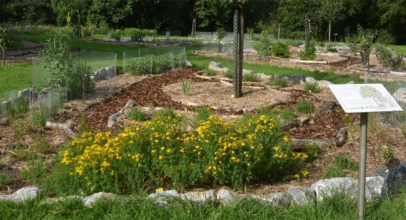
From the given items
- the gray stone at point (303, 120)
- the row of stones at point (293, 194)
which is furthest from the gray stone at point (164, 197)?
the gray stone at point (303, 120)

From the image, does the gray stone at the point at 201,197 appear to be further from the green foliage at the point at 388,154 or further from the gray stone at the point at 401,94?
the gray stone at the point at 401,94

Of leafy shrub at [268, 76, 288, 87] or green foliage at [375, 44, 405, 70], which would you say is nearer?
leafy shrub at [268, 76, 288, 87]

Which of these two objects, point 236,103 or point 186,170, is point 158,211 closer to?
point 186,170

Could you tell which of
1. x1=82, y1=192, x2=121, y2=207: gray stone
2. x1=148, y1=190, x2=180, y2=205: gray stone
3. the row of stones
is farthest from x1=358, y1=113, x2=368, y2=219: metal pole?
x1=82, y1=192, x2=121, y2=207: gray stone

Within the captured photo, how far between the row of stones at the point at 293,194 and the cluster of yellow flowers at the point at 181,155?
0.31 meters

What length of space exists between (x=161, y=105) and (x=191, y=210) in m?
5.10

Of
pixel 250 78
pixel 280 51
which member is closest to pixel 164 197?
pixel 250 78

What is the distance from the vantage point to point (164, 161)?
4.16m

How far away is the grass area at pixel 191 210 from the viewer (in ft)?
11.4

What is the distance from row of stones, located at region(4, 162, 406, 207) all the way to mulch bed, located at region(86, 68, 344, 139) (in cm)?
225

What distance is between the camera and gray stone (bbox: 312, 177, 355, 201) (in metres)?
3.89

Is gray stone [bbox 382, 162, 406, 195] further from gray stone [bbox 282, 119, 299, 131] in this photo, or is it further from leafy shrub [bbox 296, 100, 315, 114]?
leafy shrub [bbox 296, 100, 315, 114]

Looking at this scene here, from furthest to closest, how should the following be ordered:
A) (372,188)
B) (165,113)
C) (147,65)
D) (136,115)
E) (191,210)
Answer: (147,65)
(136,115)
(165,113)
(372,188)
(191,210)

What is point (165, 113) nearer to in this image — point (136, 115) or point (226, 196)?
point (136, 115)
